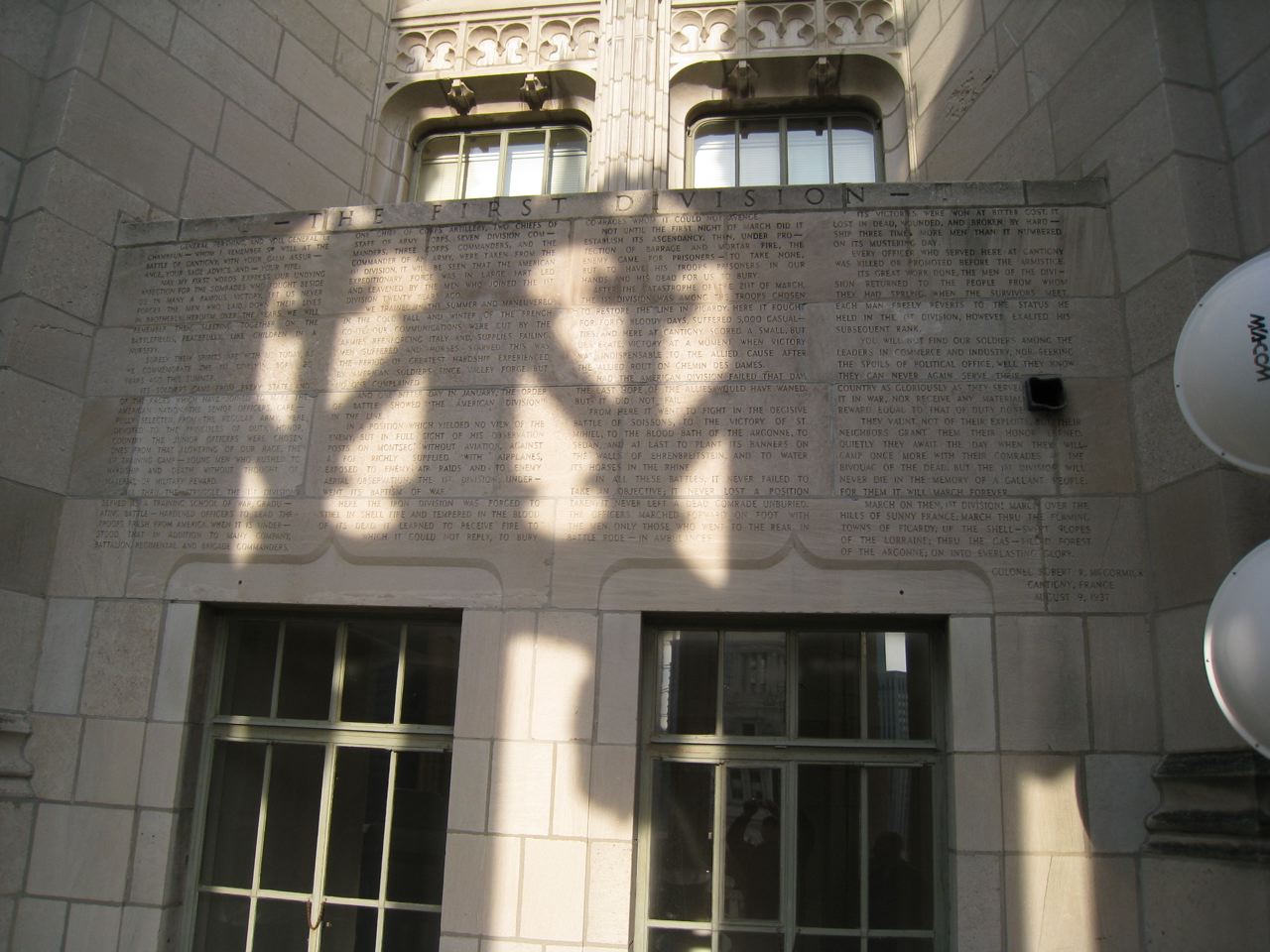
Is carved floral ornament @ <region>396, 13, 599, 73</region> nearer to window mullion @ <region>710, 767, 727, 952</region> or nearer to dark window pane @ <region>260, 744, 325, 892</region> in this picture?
dark window pane @ <region>260, 744, 325, 892</region>

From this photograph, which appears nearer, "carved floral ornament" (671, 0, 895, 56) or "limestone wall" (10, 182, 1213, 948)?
"limestone wall" (10, 182, 1213, 948)

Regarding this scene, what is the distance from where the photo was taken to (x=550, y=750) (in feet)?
16.0

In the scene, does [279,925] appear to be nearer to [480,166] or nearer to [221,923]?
[221,923]

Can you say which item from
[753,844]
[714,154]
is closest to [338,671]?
[753,844]

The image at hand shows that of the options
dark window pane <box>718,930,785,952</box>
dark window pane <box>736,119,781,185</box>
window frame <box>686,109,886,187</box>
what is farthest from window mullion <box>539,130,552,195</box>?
dark window pane <box>718,930,785,952</box>

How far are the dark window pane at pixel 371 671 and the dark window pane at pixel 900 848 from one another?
269cm

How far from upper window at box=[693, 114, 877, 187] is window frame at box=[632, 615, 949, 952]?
4.47 meters

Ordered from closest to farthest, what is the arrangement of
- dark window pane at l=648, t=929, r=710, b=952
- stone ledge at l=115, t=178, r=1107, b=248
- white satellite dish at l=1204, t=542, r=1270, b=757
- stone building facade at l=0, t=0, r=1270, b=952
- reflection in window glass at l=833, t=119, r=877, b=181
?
white satellite dish at l=1204, t=542, r=1270, b=757 < stone building facade at l=0, t=0, r=1270, b=952 < dark window pane at l=648, t=929, r=710, b=952 < stone ledge at l=115, t=178, r=1107, b=248 < reflection in window glass at l=833, t=119, r=877, b=181

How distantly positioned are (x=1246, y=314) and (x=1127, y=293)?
2.02 m

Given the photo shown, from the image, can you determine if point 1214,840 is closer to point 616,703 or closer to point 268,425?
point 616,703

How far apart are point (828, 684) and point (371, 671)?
2.58 metres

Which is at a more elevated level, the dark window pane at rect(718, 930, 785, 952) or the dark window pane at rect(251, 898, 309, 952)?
the dark window pane at rect(718, 930, 785, 952)

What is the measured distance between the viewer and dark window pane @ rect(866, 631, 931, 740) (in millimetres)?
4934

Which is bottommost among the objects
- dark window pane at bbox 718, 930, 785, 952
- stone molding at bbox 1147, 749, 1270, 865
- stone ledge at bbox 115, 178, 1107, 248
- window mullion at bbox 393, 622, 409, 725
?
dark window pane at bbox 718, 930, 785, 952
